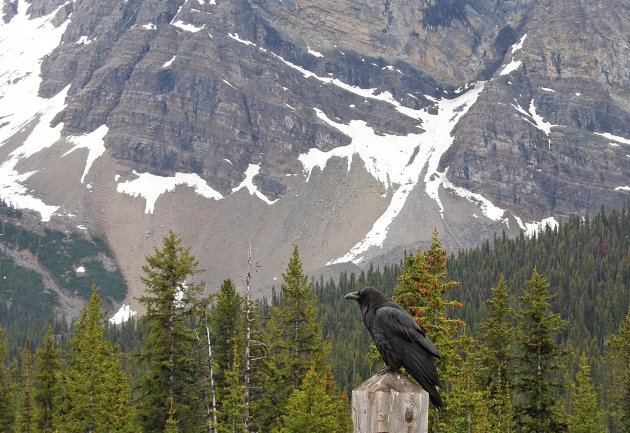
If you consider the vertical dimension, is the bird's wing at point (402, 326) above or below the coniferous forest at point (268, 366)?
above

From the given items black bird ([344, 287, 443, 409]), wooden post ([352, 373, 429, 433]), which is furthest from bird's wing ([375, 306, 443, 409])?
wooden post ([352, 373, 429, 433])

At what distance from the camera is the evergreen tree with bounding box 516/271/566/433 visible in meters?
26.6

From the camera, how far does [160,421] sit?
27.7 metres

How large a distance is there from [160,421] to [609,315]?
11488cm

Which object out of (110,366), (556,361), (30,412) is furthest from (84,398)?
(556,361)

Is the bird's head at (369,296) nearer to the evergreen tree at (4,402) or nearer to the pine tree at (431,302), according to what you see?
the pine tree at (431,302)

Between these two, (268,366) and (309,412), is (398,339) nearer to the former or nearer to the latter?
(309,412)

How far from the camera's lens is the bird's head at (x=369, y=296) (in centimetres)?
779

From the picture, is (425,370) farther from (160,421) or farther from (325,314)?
(325,314)

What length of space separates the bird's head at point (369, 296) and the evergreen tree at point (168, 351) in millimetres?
20168

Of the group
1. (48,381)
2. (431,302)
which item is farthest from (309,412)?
(48,381)

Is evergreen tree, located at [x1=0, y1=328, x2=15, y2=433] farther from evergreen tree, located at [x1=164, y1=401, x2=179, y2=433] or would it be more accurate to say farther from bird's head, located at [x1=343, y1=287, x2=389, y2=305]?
bird's head, located at [x1=343, y1=287, x2=389, y2=305]

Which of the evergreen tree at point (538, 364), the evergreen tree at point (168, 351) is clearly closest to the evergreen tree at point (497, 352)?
the evergreen tree at point (538, 364)

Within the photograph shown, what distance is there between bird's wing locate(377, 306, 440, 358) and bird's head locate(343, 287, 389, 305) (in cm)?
14
